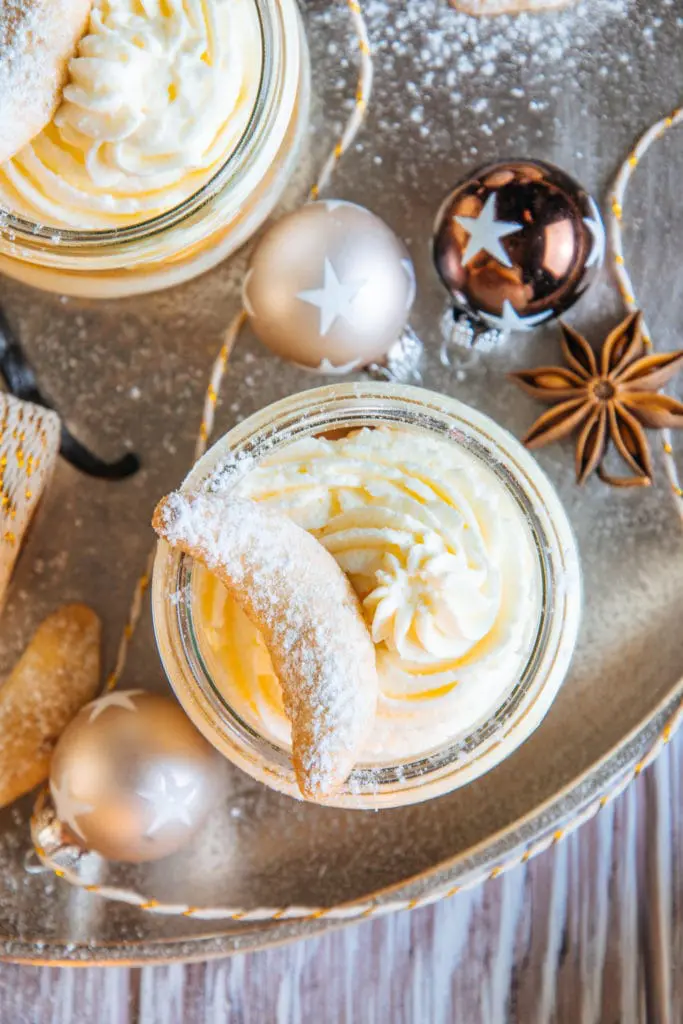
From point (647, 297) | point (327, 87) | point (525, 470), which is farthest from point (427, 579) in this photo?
point (327, 87)

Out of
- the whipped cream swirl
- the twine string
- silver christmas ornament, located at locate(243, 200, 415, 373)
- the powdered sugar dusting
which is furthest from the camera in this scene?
the twine string

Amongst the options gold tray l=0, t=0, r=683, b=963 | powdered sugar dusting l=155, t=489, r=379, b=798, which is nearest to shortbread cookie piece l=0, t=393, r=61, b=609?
gold tray l=0, t=0, r=683, b=963

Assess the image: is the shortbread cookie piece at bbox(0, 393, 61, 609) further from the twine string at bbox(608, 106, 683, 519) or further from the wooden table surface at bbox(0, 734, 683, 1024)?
the twine string at bbox(608, 106, 683, 519)

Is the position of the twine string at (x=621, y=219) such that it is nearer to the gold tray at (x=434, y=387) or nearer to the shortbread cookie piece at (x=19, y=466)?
the gold tray at (x=434, y=387)

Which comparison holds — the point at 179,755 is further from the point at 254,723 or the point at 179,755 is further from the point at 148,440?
the point at 148,440

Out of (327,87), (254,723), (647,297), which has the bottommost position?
(254,723)

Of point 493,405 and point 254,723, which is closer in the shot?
point 254,723

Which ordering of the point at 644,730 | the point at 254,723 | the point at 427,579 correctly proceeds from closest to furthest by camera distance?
the point at 427,579 → the point at 254,723 → the point at 644,730
